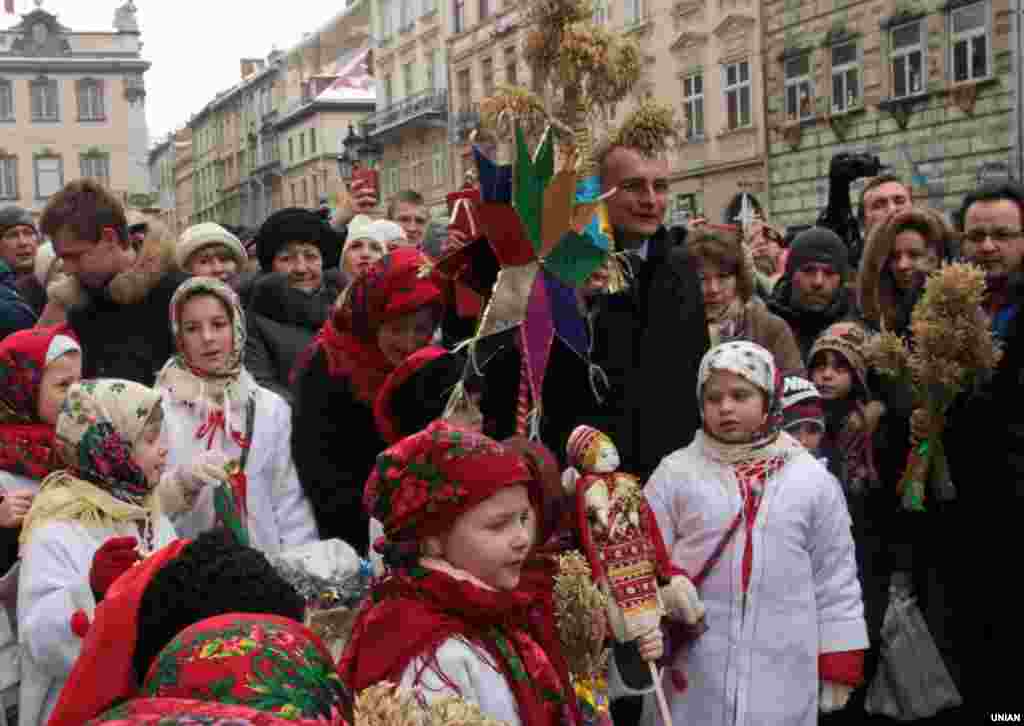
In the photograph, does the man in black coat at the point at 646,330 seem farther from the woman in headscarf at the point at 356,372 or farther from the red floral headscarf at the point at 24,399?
the red floral headscarf at the point at 24,399

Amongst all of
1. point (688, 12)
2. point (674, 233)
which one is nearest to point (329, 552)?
point (674, 233)

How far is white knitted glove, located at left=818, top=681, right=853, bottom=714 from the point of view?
161 inches

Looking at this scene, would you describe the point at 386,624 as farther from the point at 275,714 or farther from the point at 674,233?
the point at 674,233

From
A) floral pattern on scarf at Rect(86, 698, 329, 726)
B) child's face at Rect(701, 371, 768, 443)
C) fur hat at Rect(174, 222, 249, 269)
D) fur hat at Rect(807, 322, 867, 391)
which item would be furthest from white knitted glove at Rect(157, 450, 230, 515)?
fur hat at Rect(807, 322, 867, 391)

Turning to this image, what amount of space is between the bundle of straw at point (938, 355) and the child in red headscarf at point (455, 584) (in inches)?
86.0

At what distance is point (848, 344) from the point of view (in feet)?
18.0

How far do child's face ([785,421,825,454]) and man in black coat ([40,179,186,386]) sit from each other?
2505 millimetres

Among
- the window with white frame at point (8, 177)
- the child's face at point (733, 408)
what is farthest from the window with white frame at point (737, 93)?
the window with white frame at point (8, 177)

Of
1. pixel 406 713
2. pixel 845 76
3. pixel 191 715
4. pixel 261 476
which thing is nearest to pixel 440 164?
pixel 845 76

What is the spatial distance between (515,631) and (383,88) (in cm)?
5164

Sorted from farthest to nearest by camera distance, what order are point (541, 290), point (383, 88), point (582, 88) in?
1. point (383, 88)
2. point (582, 88)
3. point (541, 290)

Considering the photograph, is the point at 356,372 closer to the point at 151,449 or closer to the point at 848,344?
the point at 151,449

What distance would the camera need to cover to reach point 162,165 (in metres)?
104

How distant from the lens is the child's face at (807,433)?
5035mm
